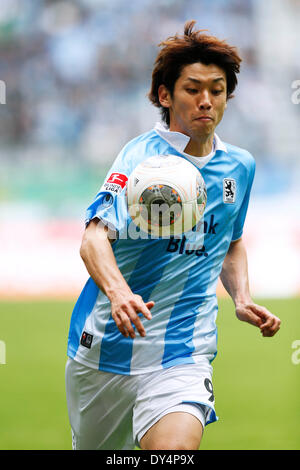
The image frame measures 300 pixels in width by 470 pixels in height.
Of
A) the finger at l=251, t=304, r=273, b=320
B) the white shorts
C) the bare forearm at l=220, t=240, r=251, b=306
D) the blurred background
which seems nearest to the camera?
Result: the white shorts

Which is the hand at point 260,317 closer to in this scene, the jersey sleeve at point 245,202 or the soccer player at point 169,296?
the soccer player at point 169,296

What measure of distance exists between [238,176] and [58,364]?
16.9 feet

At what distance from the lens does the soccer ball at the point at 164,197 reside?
11.0ft

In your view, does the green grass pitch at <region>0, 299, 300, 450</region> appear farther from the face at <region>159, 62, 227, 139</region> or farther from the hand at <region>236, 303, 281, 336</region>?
the face at <region>159, 62, 227, 139</region>

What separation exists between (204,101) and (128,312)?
1.21m

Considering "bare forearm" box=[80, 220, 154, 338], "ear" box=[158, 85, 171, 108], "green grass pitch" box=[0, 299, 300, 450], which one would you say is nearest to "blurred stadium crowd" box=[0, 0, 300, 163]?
"green grass pitch" box=[0, 299, 300, 450]

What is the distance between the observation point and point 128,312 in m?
2.92

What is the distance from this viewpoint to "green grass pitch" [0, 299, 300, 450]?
5.89 metres

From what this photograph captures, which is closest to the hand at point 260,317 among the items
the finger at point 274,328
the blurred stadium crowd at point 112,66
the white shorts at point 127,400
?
the finger at point 274,328

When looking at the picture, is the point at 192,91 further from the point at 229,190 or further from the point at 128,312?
the point at 128,312

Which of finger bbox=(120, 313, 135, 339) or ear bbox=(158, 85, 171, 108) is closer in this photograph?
finger bbox=(120, 313, 135, 339)

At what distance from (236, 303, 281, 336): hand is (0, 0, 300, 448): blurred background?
464 inches

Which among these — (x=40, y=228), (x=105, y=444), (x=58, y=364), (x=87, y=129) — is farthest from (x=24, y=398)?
(x=87, y=129)

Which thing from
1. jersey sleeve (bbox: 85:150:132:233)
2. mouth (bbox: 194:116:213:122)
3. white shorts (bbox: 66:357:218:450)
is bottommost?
white shorts (bbox: 66:357:218:450)
